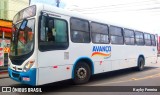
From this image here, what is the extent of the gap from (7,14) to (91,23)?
12.4 m

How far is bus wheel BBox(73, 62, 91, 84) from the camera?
9.25 m

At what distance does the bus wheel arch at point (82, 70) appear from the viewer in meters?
9.21

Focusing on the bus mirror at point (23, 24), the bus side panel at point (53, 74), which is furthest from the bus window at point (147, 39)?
the bus mirror at point (23, 24)

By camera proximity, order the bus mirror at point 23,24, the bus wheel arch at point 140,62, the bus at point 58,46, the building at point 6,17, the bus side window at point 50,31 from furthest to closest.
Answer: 1. the building at point 6,17
2. the bus wheel arch at point 140,62
3. the bus mirror at point 23,24
4. the bus side window at point 50,31
5. the bus at point 58,46

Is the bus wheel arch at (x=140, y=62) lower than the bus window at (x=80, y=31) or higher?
lower

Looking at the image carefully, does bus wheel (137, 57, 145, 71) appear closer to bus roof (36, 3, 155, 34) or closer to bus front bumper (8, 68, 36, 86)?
bus roof (36, 3, 155, 34)

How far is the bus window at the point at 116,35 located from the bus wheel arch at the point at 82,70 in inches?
89.5

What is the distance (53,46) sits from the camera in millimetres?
8164

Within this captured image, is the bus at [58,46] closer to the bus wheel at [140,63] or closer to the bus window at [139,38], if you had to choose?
the bus window at [139,38]

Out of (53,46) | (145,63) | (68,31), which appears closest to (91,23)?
(68,31)

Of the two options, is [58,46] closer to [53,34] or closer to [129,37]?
[53,34]

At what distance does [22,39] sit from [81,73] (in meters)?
2.86

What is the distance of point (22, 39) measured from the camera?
8.16 metres

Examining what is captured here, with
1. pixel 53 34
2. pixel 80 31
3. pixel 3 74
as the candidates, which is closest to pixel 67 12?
pixel 80 31
